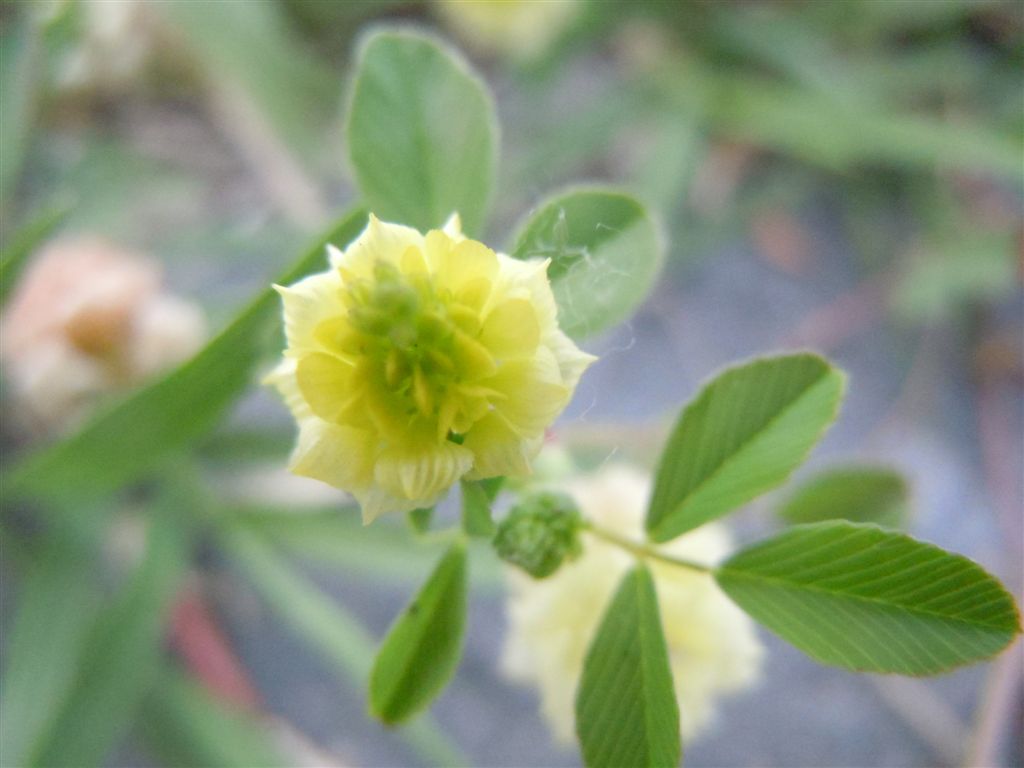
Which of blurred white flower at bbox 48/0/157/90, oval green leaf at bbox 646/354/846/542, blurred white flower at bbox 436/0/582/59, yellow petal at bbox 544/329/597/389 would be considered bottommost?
yellow petal at bbox 544/329/597/389

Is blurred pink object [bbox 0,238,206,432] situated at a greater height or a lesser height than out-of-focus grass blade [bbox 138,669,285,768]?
greater

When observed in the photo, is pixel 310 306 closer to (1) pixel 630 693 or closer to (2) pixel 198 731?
(1) pixel 630 693

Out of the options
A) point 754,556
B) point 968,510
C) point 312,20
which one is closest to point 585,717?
point 754,556

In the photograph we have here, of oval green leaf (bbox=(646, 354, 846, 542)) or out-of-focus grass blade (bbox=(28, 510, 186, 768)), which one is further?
out-of-focus grass blade (bbox=(28, 510, 186, 768))

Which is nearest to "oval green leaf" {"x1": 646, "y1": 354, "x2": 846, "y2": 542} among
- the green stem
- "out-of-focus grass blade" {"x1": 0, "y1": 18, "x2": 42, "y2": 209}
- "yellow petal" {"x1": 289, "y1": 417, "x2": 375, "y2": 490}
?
the green stem

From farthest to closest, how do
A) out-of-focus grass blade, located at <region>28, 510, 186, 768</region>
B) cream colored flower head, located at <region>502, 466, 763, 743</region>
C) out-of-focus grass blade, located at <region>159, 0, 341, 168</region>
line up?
out-of-focus grass blade, located at <region>159, 0, 341, 168</region>, out-of-focus grass blade, located at <region>28, 510, 186, 768</region>, cream colored flower head, located at <region>502, 466, 763, 743</region>

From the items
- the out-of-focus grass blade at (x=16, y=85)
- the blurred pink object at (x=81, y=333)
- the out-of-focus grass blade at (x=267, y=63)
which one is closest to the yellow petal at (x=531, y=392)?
the out-of-focus grass blade at (x=16, y=85)

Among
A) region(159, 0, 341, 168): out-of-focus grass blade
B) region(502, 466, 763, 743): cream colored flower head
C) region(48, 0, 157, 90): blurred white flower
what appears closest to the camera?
region(502, 466, 763, 743): cream colored flower head

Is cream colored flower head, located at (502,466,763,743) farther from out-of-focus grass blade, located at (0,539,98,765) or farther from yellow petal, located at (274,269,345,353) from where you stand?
out-of-focus grass blade, located at (0,539,98,765)

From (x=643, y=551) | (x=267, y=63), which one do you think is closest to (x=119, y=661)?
(x=643, y=551)
